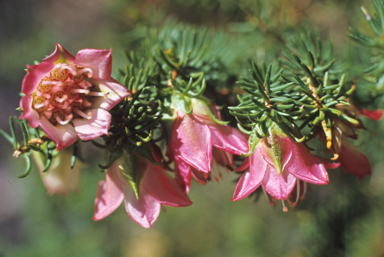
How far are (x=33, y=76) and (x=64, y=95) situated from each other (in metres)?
0.04

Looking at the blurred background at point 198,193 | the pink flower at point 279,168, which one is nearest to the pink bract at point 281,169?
the pink flower at point 279,168

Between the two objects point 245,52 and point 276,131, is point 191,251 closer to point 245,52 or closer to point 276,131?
point 245,52

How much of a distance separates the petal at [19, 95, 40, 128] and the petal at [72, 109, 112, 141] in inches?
1.4

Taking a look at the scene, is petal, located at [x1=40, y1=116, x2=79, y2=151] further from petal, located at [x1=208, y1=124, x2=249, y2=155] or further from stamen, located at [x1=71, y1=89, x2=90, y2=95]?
petal, located at [x1=208, y1=124, x2=249, y2=155]

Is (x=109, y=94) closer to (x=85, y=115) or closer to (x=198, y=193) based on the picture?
(x=85, y=115)

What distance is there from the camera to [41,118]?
29cm

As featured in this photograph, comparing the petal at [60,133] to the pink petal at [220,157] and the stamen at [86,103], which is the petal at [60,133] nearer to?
the stamen at [86,103]

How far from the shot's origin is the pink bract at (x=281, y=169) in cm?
31

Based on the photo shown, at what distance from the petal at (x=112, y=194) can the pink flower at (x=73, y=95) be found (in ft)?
0.23

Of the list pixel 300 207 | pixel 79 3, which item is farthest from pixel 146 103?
pixel 79 3

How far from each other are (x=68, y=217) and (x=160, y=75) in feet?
2.39

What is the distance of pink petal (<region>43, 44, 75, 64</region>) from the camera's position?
0.29 m

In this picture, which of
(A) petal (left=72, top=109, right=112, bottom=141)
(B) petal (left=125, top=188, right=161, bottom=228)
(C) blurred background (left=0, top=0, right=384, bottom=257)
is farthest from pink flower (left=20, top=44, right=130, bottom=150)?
(C) blurred background (left=0, top=0, right=384, bottom=257)

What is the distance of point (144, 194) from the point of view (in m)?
0.35
